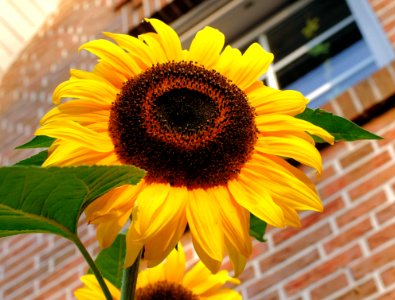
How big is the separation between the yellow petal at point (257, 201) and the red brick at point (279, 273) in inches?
56.9

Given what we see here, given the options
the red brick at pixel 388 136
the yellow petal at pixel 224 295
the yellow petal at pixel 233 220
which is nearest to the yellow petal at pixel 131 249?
the yellow petal at pixel 233 220

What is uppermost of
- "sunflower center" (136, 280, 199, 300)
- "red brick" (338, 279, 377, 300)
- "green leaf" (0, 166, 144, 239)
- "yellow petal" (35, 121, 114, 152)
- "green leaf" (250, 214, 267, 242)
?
"yellow petal" (35, 121, 114, 152)

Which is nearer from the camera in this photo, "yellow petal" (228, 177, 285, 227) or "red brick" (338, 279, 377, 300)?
"yellow petal" (228, 177, 285, 227)

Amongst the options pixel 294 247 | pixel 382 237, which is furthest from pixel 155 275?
pixel 294 247

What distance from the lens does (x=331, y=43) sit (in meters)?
3.25

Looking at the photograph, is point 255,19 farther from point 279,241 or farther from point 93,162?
point 93,162

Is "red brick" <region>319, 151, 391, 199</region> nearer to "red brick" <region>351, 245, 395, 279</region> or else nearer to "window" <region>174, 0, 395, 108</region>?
"red brick" <region>351, 245, 395, 279</region>

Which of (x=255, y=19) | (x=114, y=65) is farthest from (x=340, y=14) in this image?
(x=114, y=65)

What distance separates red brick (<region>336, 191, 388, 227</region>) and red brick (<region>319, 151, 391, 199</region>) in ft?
0.37

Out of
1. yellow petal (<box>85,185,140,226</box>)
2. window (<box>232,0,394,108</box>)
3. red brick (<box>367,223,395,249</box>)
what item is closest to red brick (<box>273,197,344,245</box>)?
red brick (<box>367,223,395,249</box>)

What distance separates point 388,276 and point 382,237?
15cm

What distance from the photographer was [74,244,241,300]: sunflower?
0.99 metres

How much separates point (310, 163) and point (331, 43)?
252cm

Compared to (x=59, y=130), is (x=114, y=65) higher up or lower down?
higher up
